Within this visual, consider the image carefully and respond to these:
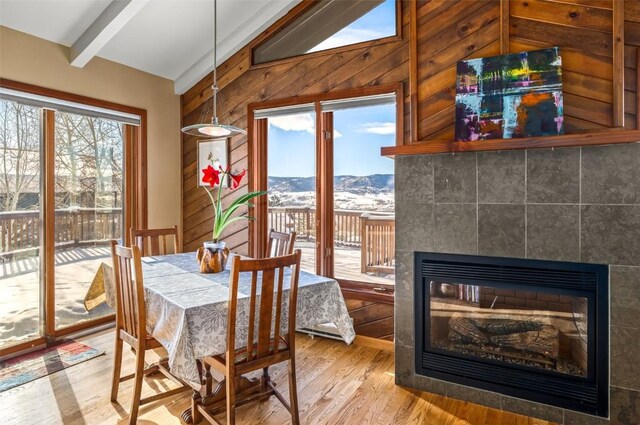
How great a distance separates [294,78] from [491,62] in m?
1.79

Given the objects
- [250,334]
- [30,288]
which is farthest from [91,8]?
[250,334]

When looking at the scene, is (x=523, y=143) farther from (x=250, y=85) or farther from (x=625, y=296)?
(x=250, y=85)

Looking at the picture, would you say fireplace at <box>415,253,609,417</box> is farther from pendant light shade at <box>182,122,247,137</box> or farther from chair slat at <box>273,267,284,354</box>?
pendant light shade at <box>182,122,247,137</box>

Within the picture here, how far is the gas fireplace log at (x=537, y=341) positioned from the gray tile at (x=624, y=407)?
34 centimetres

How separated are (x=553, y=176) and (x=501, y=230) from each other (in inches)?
16.6

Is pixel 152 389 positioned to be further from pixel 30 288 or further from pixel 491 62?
pixel 491 62

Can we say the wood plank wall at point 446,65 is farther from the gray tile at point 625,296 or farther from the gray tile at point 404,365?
the gray tile at point 625,296

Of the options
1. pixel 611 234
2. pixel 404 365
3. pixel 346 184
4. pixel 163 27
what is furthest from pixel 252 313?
pixel 163 27

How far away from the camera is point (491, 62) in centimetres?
249

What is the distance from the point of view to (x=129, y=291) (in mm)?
2186

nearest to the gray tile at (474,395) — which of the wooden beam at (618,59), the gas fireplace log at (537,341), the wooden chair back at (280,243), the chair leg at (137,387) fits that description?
the gas fireplace log at (537,341)

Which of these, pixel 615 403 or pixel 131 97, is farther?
pixel 131 97

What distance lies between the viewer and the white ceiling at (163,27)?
2.98 m

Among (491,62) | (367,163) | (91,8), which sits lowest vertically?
(367,163)
